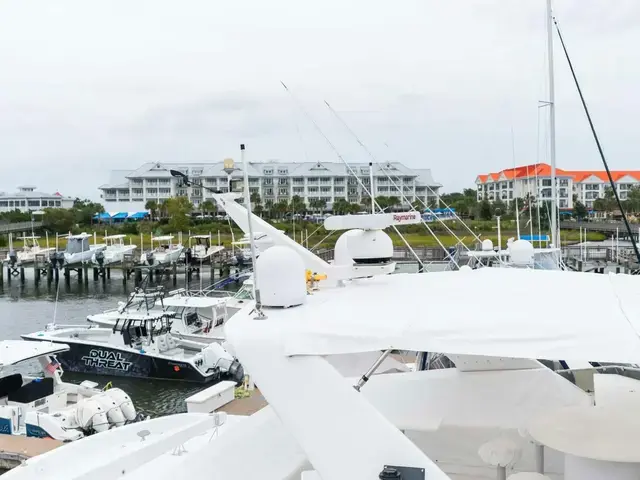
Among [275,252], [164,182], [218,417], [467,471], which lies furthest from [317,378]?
[164,182]

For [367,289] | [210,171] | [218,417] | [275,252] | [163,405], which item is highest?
[210,171]

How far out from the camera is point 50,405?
13.7 m

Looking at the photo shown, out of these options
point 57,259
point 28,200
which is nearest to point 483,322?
point 57,259

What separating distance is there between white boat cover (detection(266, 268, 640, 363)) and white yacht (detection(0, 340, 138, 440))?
9.48 m

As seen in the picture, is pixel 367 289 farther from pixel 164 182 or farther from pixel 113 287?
pixel 164 182

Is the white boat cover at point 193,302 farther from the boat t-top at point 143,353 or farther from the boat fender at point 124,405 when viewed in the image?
the boat fender at point 124,405

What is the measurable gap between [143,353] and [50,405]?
5819 millimetres

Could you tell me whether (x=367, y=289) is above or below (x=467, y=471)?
above

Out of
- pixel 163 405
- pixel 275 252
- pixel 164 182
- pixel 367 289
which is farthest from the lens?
pixel 164 182

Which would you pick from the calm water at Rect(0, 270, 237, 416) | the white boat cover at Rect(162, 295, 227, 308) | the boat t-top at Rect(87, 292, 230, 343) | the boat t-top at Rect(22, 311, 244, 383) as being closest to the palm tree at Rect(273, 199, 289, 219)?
the calm water at Rect(0, 270, 237, 416)

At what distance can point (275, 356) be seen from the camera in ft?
11.5

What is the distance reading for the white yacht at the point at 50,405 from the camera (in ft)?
39.0

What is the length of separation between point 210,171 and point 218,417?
68.0 m

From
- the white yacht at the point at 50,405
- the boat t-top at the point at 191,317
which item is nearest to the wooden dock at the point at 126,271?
the boat t-top at the point at 191,317
